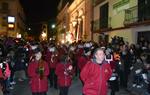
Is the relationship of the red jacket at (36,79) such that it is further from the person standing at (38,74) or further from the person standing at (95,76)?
the person standing at (95,76)

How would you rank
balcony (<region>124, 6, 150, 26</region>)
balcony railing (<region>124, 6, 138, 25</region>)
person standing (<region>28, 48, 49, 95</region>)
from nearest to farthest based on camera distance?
1. person standing (<region>28, 48, 49, 95</region>)
2. balcony (<region>124, 6, 150, 26</region>)
3. balcony railing (<region>124, 6, 138, 25</region>)

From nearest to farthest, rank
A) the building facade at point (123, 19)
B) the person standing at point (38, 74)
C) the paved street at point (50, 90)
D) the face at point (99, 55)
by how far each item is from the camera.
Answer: the face at point (99, 55)
the person standing at point (38, 74)
the paved street at point (50, 90)
the building facade at point (123, 19)

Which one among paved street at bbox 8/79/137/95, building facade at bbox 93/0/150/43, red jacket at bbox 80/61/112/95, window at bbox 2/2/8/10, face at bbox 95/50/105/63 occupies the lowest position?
paved street at bbox 8/79/137/95

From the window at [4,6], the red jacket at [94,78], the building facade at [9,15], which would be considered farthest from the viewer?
the window at [4,6]

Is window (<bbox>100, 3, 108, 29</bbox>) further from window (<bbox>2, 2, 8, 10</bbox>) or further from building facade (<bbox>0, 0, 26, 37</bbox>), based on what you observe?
window (<bbox>2, 2, 8, 10</bbox>)

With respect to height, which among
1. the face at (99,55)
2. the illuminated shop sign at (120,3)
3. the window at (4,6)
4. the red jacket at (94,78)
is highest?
the window at (4,6)

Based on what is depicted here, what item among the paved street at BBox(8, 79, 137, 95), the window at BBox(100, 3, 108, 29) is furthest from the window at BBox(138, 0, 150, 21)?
the window at BBox(100, 3, 108, 29)

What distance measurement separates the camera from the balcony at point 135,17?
79.7ft

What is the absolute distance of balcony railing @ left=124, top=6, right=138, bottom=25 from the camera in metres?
26.3

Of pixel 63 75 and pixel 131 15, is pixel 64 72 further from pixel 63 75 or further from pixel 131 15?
pixel 131 15

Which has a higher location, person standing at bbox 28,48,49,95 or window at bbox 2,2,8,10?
window at bbox 2,2,8,10

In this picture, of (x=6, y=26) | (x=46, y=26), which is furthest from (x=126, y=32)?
(x=46, y=26)

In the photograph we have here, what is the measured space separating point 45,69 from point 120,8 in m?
20.3

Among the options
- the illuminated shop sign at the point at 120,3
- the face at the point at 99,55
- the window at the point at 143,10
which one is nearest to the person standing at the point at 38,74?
the face at the point at 99,55
